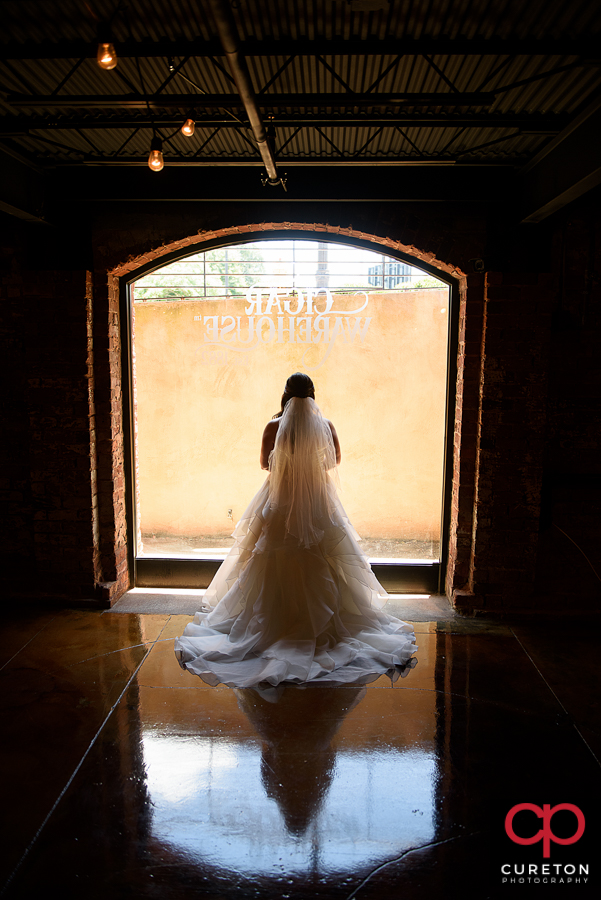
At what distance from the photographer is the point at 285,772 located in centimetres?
290

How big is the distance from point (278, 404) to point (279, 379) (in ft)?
0.72

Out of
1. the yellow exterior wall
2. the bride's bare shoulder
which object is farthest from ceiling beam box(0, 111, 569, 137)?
the bride's bare shoulder

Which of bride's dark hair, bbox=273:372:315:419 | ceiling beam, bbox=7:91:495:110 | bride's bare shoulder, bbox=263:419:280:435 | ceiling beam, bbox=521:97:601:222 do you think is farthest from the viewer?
bride's bare shoulder, bbox=263:419:280:435

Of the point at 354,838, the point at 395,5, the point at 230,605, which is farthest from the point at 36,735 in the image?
the point at 395,5

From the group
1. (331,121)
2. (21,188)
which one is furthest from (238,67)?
(21,188)

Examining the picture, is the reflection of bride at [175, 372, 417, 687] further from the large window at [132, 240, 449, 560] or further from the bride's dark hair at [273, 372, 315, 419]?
the large window at [132, 240, 449, 560]

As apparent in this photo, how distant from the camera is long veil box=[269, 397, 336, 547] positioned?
164 inches

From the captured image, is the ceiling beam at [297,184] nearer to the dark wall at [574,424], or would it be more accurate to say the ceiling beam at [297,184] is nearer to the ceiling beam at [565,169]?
the ceiling beam at [565,169]

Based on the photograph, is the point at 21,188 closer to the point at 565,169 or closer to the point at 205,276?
the point at 205,276

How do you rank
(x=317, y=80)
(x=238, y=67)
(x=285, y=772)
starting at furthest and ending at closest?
(x=317, y=80), (x=285, y=772), (x=238, y=67)

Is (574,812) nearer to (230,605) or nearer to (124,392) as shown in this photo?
(230,605)

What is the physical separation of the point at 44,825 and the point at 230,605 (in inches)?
75.8

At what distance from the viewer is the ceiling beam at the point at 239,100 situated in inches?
122

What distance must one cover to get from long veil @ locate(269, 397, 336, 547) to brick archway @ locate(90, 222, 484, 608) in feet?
4.10
